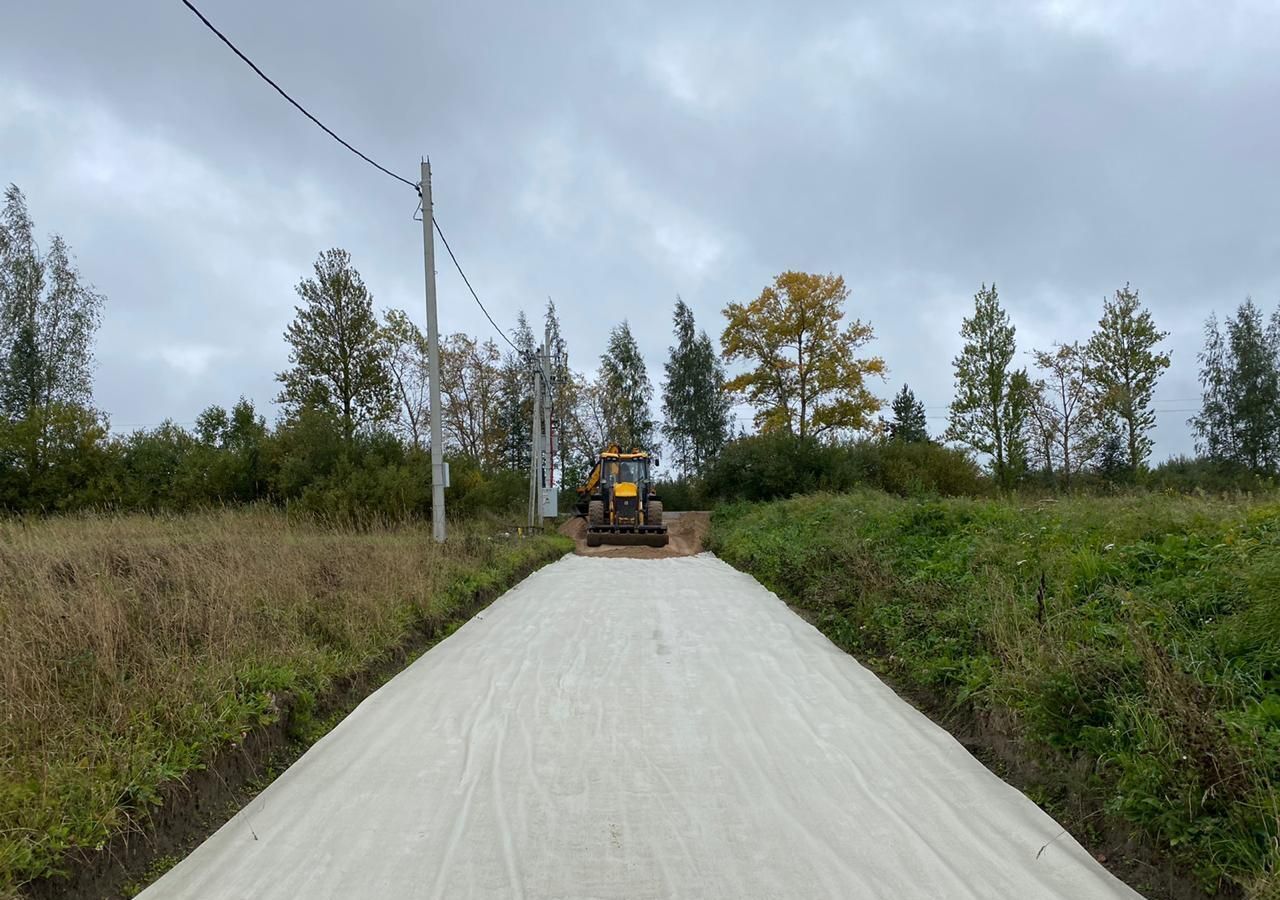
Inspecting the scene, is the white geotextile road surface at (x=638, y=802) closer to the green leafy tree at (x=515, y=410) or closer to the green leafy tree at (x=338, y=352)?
the green leafy tree at (x=338, y=352)

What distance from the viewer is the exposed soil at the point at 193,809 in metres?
3.08

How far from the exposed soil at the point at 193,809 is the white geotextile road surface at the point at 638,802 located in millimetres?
138

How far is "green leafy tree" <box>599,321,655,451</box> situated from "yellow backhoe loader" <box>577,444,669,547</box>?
23924mm

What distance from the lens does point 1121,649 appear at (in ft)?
14.9

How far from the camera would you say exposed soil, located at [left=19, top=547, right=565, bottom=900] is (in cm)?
308

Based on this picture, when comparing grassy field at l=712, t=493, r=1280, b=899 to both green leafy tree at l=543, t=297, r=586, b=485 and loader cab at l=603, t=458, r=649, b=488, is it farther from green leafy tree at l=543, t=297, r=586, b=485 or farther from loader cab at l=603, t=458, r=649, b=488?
green leafy tree at l=543, t=297, r=586, b=485

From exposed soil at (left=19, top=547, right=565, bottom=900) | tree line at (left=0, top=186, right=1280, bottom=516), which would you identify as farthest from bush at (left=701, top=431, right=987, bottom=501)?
exposed soil at (left=19, top=547, right=565, bottom=900)

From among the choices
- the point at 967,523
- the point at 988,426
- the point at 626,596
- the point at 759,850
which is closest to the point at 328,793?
the point at 759,850

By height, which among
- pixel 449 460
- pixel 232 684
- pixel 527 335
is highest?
pixel 527 335

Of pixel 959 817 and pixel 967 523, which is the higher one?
pixel 967 523

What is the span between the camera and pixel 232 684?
15.9 feet

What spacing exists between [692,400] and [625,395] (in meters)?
4.59

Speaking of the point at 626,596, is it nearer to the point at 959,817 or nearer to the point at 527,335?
the point at 959,817

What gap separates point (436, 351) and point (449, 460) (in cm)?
1405
